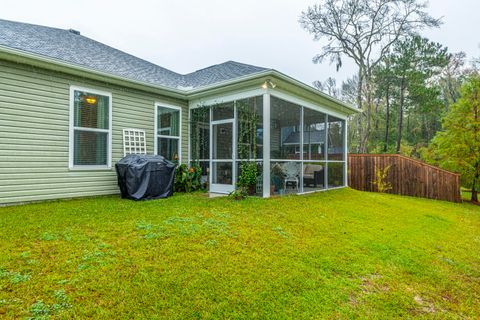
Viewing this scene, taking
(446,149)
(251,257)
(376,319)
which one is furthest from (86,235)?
(446,149)

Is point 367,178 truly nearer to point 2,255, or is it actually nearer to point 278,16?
point 278,16

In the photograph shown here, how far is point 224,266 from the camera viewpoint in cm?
254

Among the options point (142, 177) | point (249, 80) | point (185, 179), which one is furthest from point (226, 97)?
point (142, 177)

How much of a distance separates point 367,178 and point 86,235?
10399mm

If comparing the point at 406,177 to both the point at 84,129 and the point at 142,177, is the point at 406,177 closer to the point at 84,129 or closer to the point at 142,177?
the point at 142,177

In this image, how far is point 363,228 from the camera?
170 inches

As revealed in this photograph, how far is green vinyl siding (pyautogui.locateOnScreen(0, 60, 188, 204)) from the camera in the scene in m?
4.86

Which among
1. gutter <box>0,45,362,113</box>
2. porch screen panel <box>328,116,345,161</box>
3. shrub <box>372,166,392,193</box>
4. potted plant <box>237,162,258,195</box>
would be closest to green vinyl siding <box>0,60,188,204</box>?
gutter <box>0,45,362,113</box>

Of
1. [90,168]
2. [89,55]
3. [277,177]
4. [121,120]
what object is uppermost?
[89,55]

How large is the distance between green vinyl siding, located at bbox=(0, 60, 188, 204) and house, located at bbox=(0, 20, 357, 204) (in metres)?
0.02

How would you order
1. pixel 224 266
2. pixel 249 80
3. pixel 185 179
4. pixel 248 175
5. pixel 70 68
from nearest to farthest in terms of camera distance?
pixel 224 266
pixel 70 68
pixel 249 80
pixel 248 175
pixel 185 179

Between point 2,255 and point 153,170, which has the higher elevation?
point 153,170

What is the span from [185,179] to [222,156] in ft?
4.24

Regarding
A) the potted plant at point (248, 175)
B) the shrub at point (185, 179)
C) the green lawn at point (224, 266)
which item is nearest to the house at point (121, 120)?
the potted plant at point (248, 175)
